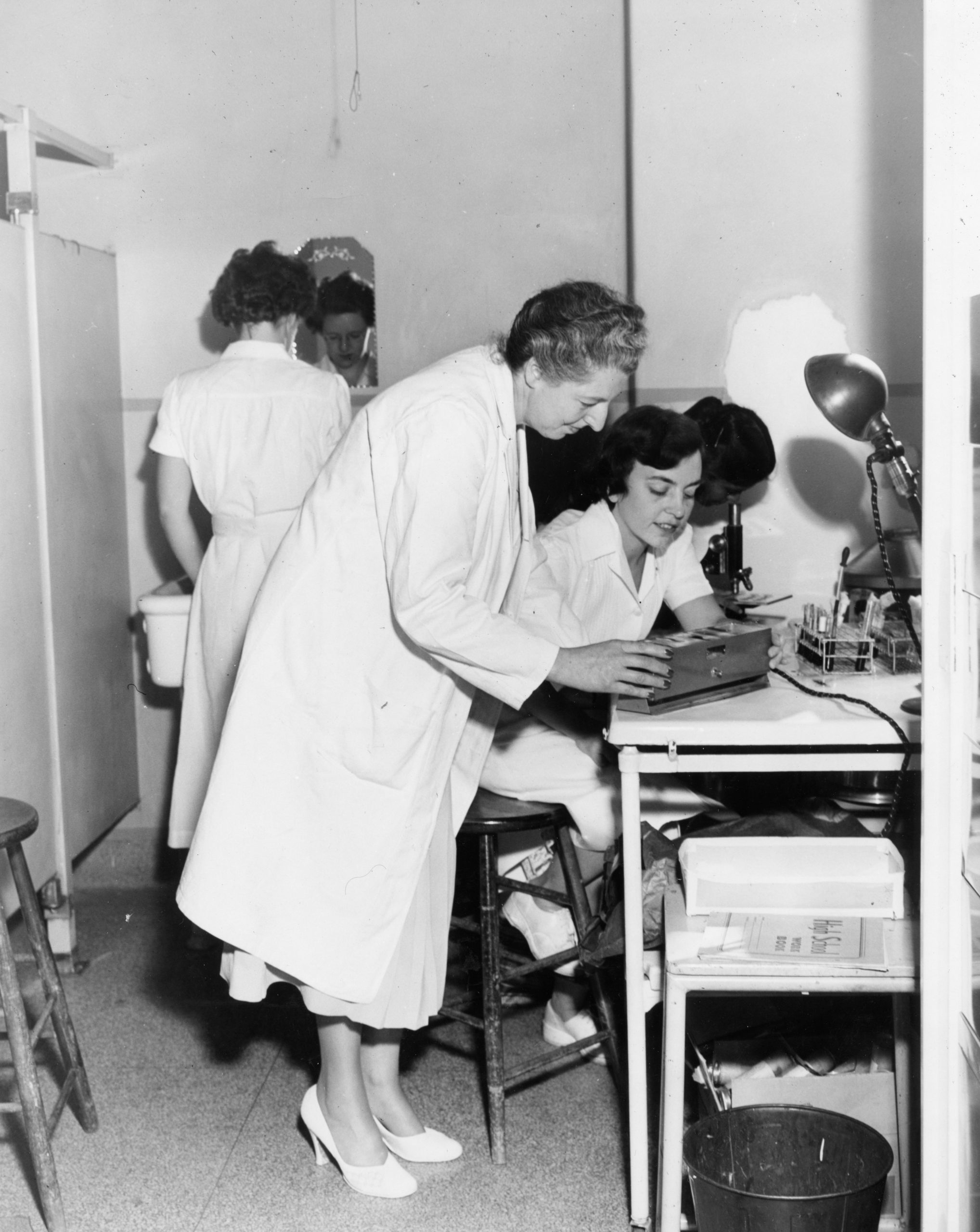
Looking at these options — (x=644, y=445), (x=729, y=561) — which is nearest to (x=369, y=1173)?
(x=644, y=445)

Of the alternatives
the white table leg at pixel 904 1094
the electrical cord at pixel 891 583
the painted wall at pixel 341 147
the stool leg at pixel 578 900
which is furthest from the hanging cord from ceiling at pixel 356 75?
the white table leg at pixel 904 1094

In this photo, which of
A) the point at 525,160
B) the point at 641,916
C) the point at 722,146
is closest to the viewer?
the point at 641,916

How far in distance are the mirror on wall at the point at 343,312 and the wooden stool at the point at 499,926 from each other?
4.89 ft

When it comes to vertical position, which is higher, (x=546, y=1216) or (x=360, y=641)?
(x=360, y=641)

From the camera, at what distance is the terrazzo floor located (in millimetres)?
2152

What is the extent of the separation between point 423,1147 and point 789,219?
2207 millimetres

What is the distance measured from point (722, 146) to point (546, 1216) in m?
2.35

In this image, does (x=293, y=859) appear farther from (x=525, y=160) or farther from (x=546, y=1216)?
(x=525, y=160)

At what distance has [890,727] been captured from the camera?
77.1 inches

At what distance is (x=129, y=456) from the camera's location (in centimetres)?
365

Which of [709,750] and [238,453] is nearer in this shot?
[709,750]

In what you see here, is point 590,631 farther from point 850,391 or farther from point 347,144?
point 347,144

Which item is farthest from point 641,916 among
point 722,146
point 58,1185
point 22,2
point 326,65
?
point 22,2

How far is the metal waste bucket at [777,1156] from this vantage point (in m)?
1.80
